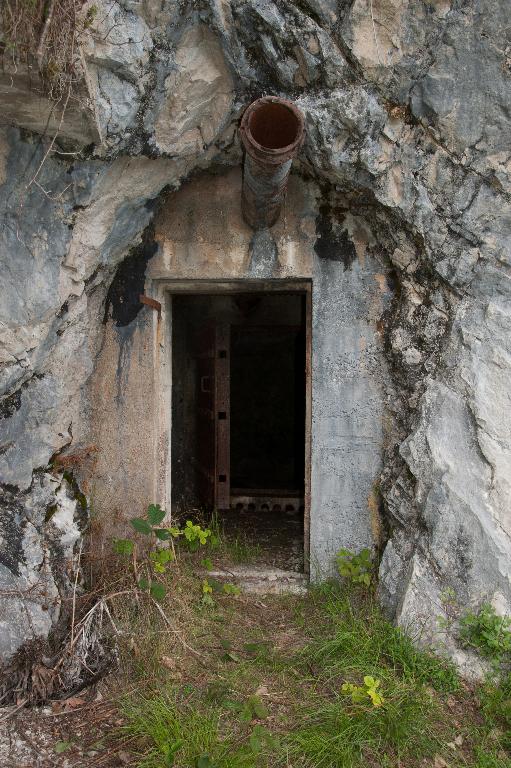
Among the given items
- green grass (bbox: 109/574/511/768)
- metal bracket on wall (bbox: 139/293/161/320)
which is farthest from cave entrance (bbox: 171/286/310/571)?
metal bracket on wall (bbox: 139/293/161/320)

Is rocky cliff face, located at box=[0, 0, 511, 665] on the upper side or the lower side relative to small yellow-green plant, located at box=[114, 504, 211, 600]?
upper

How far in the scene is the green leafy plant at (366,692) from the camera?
118 inches

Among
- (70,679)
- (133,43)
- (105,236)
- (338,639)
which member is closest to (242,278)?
(105,236)

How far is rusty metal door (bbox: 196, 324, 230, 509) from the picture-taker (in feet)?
20.1

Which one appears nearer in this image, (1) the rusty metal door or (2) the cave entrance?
(2) the cave entrance

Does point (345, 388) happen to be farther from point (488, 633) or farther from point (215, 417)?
point (215, 417)

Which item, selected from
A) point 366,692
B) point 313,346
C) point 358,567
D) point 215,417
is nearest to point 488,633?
point 366,692

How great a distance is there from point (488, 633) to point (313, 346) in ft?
6.72

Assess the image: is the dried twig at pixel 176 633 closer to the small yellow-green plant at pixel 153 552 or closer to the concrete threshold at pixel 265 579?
the small yellow-green plant at pixel 153 552

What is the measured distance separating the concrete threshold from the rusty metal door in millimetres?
1638

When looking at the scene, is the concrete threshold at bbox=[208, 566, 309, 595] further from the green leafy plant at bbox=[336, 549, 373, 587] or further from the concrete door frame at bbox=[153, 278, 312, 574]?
the green leafy plant at bbox=[336, 549, 373, 587]

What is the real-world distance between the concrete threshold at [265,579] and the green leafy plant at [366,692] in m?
1.20

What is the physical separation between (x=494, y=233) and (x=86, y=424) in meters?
2.89

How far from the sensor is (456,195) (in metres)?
3.81
